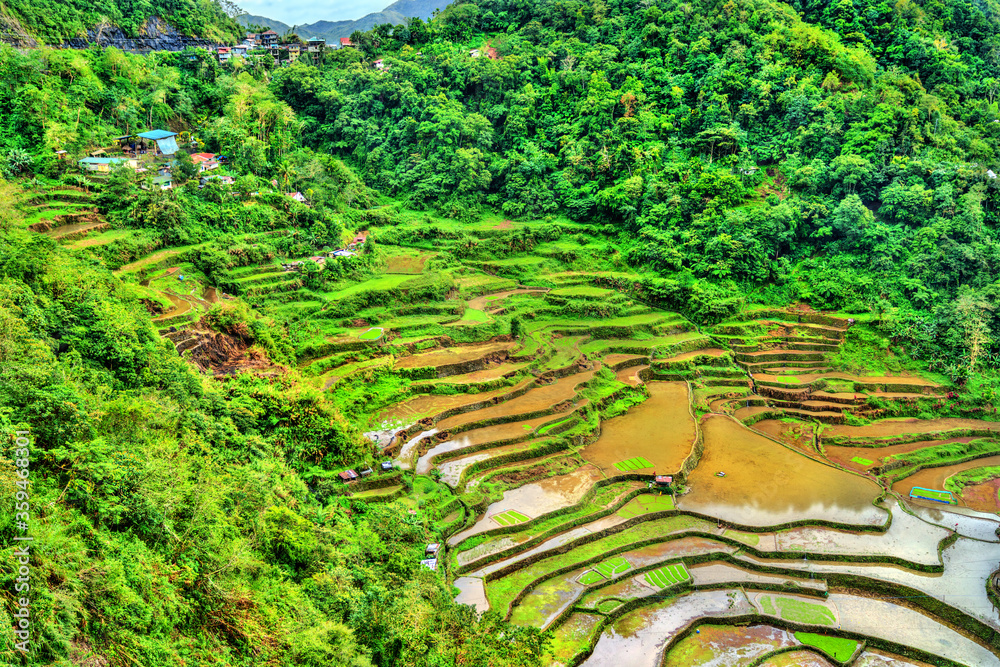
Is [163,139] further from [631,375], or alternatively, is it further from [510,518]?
[510,518]

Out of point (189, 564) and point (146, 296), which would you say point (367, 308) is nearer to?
point (146, 296)

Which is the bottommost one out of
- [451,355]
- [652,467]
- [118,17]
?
[652,467]

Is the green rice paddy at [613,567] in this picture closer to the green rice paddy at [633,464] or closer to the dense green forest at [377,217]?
the green rice paddy at [633,464]

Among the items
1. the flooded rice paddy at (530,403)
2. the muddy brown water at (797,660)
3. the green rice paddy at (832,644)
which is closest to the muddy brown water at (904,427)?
the flooded rice paddy at (530,403)

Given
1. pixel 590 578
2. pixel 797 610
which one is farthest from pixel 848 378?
pixel 590 578

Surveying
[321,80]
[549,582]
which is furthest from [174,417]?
[321,80]

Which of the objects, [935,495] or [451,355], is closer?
[935,495]
